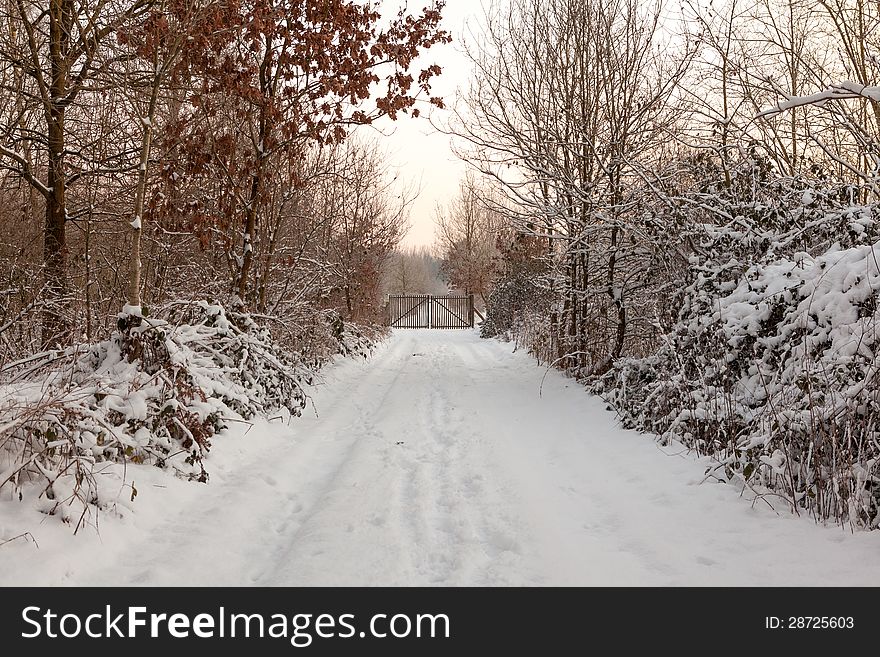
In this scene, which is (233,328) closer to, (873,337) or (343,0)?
(343,0)

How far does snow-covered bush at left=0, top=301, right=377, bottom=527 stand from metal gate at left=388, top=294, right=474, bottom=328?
90.2 feet

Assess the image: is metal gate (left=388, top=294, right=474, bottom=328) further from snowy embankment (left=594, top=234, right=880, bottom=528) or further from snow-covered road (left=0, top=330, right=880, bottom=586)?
snowy embankment (left=594, top=234, right=880, bottom=528)

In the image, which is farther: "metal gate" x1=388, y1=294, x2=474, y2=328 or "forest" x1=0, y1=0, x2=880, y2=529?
"metal gate" x1=388, y1=294, x2=474, y2=328

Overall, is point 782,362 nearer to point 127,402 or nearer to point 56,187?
point 127,402

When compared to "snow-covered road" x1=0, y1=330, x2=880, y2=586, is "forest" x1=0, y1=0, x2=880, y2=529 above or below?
above

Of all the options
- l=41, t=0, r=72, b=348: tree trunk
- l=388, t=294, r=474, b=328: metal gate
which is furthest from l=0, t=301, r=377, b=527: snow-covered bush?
l=388, t=294, r=474, b=328: metal gate

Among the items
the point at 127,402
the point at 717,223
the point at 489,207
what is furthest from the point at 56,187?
the point at 717,223

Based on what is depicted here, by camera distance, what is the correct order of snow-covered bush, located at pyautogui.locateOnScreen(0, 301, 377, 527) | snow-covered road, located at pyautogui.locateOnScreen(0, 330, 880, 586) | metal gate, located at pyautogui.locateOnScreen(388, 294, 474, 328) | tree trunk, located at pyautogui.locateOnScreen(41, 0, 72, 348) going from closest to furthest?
snow-covered road, located at pyautogui.locateOnScreen(0, 330, 880, 586), snow-covered bush, located at pyautogui.locateOnScreen(0, 301, 377, 527), tree trunk, located at pyautogui.locateOnScreen(41, 0, 72, 348), metal gate, located at pyautogui.locateOnScreen(388, 294, 474, 328)

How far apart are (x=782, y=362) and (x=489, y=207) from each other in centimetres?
635

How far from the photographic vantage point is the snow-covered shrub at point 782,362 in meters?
3.64

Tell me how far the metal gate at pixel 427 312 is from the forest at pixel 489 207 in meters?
22.5

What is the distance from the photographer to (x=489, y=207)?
1008 cm

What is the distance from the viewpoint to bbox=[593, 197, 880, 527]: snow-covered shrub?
3.64m

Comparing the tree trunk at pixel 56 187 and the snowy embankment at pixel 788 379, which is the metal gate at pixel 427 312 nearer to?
the tree trunk at pixel 56 187
